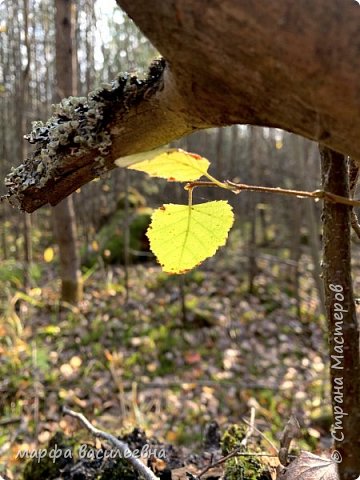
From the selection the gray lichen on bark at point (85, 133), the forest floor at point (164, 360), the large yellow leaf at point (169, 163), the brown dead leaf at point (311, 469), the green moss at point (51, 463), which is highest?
the gray lichen on bark at point (85, 133)

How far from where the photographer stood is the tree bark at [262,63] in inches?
16.7

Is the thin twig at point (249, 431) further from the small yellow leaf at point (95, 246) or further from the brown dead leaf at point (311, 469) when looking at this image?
the small yellow leaf at point (95, 246)

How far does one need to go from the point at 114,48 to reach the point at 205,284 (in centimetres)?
884

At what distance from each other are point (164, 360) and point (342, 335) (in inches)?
163

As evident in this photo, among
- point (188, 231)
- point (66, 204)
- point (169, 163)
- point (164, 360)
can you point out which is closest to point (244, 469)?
point (188, 231)

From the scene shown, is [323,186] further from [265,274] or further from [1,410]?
[265,274]

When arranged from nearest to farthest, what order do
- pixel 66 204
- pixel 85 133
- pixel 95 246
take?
pixel 85 133, pixel 66 204, pixel 95 246

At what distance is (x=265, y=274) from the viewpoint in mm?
7480

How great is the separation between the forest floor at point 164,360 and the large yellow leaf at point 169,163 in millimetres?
2502

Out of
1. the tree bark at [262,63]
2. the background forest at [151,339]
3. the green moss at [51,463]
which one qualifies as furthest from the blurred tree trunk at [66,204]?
the tree bark at [262,63]

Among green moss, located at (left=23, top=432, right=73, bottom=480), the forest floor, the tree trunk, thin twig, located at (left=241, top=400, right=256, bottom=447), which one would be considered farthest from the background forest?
the tree trunk

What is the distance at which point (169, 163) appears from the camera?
542 mm

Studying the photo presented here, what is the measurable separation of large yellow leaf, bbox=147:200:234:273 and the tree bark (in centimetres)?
14

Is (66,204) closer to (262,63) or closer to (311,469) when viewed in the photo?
(311,469)
